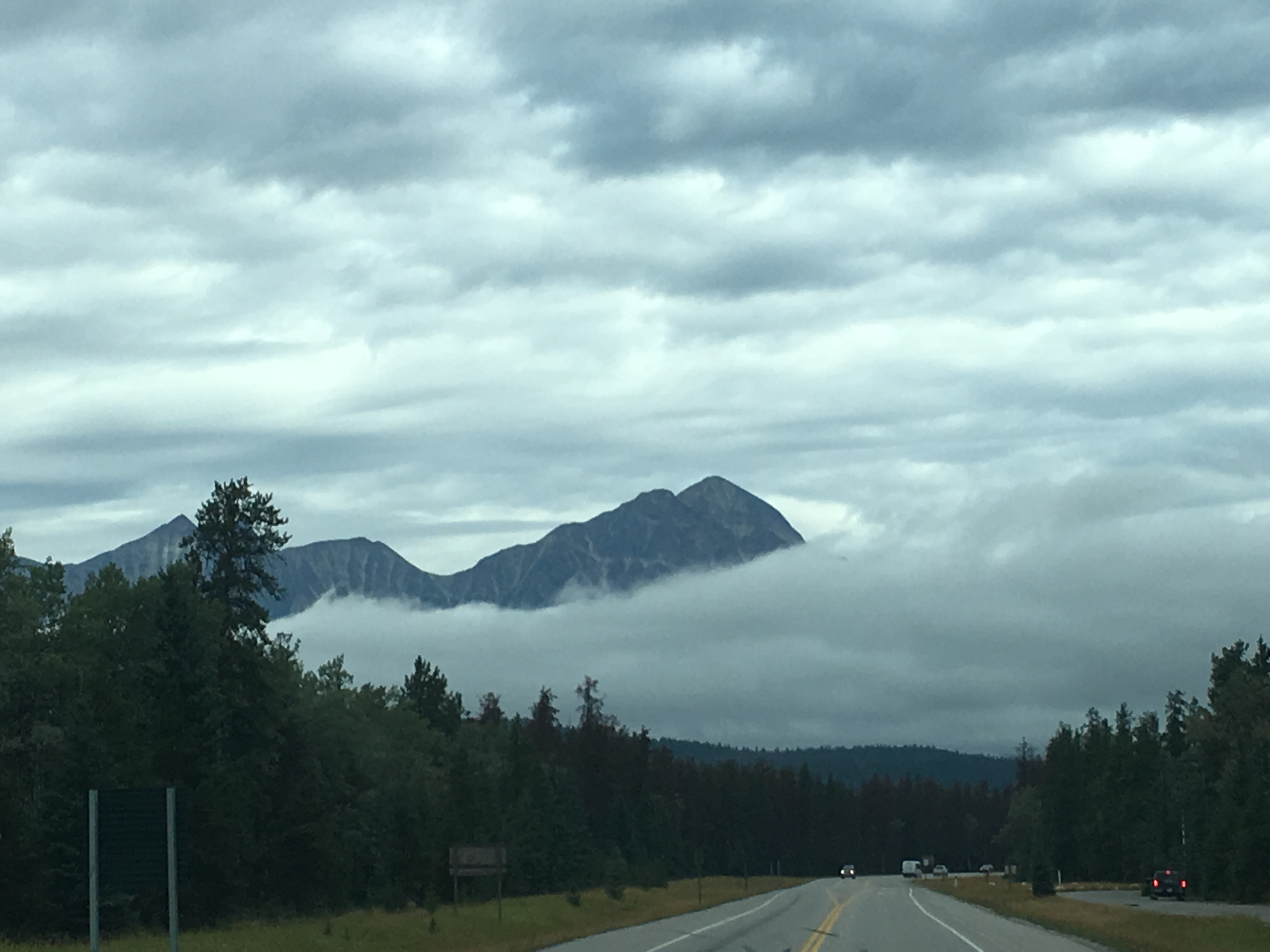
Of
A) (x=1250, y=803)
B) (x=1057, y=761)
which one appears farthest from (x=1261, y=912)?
(x=1057, y=761)

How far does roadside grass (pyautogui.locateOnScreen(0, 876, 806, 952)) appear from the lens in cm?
3844

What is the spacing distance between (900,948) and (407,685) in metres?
109

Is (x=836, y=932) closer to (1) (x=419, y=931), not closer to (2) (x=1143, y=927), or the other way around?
→ (2) (x=1143, y=927)

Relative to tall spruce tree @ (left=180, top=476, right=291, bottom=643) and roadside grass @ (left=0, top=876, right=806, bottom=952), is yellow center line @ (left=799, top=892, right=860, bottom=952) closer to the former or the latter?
roadside grass @ (left=0, top=876, right=806, bottom=952)

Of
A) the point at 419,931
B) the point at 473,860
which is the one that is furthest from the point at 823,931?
the point at 419,931

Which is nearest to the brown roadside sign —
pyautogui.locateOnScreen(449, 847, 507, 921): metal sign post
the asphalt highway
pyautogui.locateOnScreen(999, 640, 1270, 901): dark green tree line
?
pyautogui.locateOnScreen(449, 847, 507, 921): metal sign post

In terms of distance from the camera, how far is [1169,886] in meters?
104

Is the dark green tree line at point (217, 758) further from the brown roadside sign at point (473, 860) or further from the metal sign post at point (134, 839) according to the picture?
the metal sign post at point (134, 839)

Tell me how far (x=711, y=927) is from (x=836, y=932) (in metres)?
6.11

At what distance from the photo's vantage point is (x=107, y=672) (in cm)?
6425

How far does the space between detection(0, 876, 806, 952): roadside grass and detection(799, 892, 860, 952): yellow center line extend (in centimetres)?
699

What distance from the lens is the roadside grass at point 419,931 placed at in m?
38.4

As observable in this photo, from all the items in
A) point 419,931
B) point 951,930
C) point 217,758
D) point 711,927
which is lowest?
point 711,927

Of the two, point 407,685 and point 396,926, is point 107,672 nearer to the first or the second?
point 396,926
